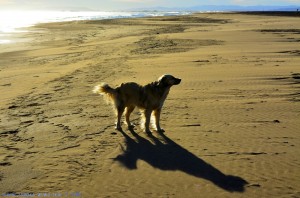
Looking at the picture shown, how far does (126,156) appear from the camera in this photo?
6.98m

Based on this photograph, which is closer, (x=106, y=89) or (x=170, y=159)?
(x=170, y=159)

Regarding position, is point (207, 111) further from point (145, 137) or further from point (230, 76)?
point (230, 76)

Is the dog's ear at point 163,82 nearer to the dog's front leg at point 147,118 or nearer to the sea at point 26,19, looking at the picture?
the dog's front leg at point 147,118

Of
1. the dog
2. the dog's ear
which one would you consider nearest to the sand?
the dog

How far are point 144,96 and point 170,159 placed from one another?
196 centimetres

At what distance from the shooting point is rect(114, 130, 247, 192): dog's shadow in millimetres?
5914

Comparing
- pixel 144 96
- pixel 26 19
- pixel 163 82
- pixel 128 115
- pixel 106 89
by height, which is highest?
pixel 26 19

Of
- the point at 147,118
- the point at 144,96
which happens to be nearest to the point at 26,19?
the point at 144,96

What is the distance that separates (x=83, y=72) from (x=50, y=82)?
2218mm

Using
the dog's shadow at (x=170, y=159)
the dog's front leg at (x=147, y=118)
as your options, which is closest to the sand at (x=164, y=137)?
the dog's shadow at (x=170, y=159)

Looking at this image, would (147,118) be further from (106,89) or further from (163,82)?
(106,89)

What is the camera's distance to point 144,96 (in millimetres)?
8297

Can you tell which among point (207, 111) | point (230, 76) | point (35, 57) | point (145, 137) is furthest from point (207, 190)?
point (35, 57)

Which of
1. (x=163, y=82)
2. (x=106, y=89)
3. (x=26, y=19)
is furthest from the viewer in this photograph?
(x=26, y=19)
